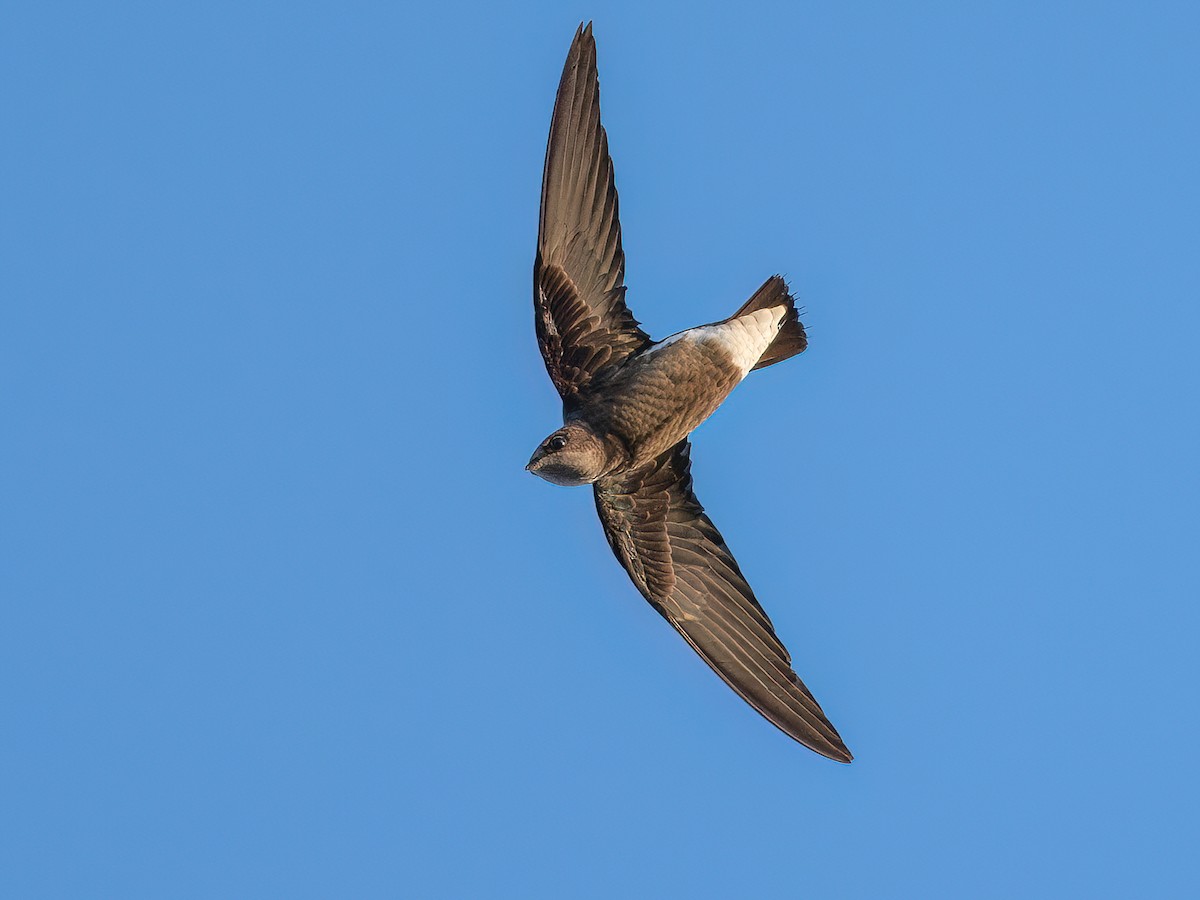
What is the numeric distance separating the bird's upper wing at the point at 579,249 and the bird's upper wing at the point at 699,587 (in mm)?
691

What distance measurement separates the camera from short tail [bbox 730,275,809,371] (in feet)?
30.5

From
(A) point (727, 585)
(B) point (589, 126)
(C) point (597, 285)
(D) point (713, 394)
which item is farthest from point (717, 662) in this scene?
(B) point (589, 126)

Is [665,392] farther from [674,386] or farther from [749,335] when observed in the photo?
[749,335]

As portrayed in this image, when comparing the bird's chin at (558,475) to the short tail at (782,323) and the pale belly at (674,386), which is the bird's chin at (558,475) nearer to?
the pale belly at (674,386)

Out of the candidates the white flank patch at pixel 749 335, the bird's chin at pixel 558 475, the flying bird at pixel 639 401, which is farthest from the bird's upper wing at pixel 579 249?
the bird's chin at pixel 558 475

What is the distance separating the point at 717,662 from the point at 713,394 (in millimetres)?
1481

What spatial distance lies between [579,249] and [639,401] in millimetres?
864

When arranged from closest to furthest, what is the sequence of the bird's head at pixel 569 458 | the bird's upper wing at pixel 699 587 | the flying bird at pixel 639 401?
the bird's head at pixel 569 458
the flying bird at pixel 639 401
the bird's upper wing at pixel 699 587

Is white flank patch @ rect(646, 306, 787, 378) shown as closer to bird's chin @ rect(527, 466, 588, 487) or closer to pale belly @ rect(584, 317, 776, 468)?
pale belly @ rect(584, 317, 776, 468)

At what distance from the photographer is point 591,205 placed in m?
8.91

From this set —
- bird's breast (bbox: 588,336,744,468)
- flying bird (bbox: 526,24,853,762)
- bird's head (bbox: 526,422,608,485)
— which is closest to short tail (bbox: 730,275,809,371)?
flying bird (bbox: 526,24,853,762)

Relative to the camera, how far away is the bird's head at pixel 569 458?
8328 mm

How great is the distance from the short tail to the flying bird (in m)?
0.01

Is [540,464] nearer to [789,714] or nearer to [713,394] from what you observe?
[713,394]
